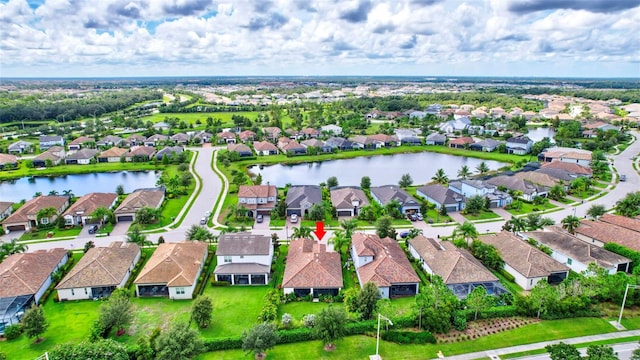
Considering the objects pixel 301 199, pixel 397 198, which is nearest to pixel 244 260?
pixel 301 199

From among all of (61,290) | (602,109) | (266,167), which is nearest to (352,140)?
(266,167)

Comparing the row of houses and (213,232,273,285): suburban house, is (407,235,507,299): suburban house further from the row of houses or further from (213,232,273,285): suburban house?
the row of houses

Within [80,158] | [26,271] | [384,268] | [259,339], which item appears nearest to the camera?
[259,339]

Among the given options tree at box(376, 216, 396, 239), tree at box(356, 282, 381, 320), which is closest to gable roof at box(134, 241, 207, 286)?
tree at box(356, 282, 381, 320)

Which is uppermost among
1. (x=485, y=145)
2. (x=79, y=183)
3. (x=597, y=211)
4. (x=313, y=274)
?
(x=485, y=145)

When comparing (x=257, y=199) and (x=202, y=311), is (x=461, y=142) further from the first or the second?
(x=202, y=311)

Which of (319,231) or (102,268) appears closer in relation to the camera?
(102,268)
